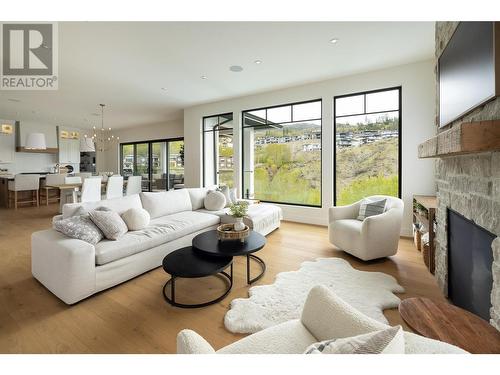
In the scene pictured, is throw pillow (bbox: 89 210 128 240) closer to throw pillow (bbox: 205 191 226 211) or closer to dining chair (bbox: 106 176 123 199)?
throw pillow (bbox: 205 191 226 211)

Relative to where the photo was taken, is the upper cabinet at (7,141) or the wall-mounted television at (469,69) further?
the upper cabinet at (7,141)

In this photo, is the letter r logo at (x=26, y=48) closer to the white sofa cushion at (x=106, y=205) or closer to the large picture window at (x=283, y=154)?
the white sofa cushion at (x=106, y=205)

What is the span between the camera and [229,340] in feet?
5.29

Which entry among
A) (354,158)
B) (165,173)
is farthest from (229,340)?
(165,173)

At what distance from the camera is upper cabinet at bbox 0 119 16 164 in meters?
7.53

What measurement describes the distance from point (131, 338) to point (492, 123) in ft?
8.11

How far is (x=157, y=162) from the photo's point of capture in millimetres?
8727

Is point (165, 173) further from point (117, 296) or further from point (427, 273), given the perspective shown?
point (427, 273)

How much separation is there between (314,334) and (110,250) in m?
1.97

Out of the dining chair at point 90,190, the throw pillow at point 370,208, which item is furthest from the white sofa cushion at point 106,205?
the throw pillow at point 370,208

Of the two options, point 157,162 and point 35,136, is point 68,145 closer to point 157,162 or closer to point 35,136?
point 35,136

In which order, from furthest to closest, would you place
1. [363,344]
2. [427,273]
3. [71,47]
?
[71,47]
[427,273]
[363,344]

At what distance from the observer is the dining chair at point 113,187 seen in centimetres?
543

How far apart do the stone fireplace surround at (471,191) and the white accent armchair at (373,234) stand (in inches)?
20.9
